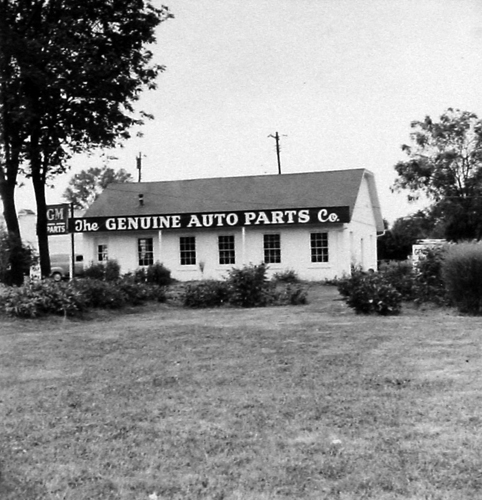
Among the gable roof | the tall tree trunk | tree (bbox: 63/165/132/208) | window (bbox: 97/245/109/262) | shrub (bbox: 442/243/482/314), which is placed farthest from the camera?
tree (bbox: 63/165/132/208)

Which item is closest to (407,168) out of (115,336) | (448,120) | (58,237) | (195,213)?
(448,120)

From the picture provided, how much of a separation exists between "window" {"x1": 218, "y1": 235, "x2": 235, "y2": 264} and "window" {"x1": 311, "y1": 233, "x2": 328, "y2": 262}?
12.3ft

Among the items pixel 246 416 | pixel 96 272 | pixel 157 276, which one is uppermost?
pixel 96 272

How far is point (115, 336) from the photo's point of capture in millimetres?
11961

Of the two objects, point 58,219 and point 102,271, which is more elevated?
point 58,219

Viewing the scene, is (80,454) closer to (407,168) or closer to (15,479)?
(15,479)

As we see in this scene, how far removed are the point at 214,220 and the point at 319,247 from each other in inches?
186

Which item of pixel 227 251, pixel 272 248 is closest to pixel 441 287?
pixel 272 248

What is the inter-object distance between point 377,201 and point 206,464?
112ft

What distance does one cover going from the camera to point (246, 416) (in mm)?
6434

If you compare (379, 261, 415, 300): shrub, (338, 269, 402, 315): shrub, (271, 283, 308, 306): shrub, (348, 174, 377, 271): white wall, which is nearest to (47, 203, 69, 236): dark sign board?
(348, 174, 377, 271): white wall

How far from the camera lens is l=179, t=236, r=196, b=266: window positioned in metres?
32.8

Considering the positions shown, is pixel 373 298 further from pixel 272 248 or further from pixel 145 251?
pixel 145 251

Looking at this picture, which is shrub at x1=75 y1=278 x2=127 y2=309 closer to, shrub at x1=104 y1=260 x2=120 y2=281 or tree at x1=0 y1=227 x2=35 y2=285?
tree at x1=0 y1=227 x2=35 y2=285
